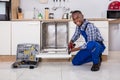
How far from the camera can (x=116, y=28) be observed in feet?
16.1

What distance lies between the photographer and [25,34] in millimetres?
3959

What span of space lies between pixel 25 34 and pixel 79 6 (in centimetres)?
148

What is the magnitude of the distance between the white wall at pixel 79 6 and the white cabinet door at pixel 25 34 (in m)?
0.88

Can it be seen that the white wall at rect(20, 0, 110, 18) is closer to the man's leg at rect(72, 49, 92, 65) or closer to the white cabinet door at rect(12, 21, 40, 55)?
the white cabinet door at rect(12, 21, 40, 55)

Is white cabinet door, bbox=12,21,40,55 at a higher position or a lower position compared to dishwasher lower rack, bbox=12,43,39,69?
higher

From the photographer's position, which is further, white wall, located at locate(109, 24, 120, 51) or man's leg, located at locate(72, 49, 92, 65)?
white wall, located at locate(109, 24, 120, 51)

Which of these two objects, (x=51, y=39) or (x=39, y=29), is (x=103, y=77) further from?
(x=51, y=39)

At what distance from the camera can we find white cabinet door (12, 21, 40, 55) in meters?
3.95

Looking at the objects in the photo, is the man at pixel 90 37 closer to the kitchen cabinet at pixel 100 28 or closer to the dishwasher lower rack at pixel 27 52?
the kitchen cabinet at pixel 100 28

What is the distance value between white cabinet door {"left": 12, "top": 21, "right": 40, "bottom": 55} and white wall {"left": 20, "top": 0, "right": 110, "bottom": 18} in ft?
2.89

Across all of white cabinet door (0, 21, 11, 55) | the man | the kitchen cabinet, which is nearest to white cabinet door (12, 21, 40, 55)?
white cabinet door (0, 21, 11, 55)

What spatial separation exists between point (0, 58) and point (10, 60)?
0.18 m

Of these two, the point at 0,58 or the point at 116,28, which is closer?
the point at 0,58

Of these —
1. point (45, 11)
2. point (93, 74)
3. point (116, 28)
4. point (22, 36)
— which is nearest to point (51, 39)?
point (45, 11)
